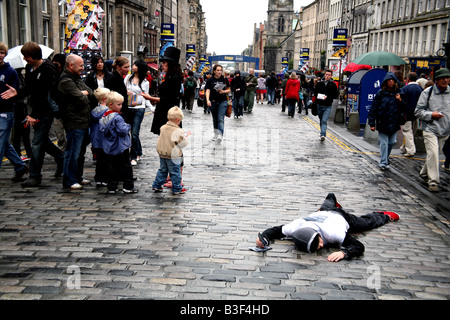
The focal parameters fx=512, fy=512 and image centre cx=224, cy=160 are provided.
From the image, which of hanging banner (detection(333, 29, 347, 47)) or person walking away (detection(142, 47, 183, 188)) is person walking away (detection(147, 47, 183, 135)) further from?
hanging banner (detection(333, 29, 347, 47))

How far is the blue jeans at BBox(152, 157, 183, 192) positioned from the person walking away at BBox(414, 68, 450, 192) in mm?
4384

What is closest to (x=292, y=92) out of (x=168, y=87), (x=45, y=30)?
(x=45, y=30)

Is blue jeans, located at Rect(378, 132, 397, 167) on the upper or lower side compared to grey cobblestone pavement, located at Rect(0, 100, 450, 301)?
upper

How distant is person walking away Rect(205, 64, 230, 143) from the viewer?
13.3 m

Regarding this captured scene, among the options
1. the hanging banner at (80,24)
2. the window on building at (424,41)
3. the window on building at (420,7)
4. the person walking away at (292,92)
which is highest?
the window on building at (420,7)

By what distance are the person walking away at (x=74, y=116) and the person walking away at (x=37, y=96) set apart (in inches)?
15.6

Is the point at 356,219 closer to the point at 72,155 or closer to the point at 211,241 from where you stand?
the point at 211,241

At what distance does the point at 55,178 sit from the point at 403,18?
154 feet

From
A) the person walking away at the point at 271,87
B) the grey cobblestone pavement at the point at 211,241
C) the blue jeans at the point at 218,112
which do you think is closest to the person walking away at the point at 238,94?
the blue jeans at the point at 218,112

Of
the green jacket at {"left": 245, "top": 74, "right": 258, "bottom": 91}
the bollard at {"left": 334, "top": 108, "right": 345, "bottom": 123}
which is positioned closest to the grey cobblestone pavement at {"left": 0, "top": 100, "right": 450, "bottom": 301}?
the bollard at {"left": 334, "top": 108, "right": 345, "bottom": 123}

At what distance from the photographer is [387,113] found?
10453mm

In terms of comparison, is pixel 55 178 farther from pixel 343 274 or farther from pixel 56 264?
pixel 343 274

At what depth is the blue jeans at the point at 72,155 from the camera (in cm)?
791

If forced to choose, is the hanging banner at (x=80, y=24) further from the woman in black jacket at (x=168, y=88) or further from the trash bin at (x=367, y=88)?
the trash bin at (x=367, y=88)
